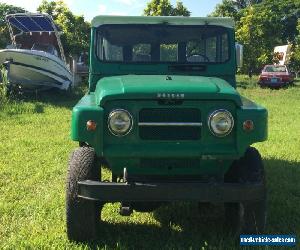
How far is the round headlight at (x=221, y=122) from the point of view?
13.5 ft

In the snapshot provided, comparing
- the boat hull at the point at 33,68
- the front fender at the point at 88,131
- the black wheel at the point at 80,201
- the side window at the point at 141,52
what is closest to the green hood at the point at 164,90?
the front fender at the point at 88,131

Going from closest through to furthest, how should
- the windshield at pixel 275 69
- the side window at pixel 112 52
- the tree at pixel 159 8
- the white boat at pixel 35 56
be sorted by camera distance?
1. the side window at pixel 112 52
2. the white boat at pixel 35 56
3. the windshield at pixel 275 69
4. the tree at pixel 159 8

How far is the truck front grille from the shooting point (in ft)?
13.6

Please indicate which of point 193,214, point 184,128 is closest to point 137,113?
point 184,128

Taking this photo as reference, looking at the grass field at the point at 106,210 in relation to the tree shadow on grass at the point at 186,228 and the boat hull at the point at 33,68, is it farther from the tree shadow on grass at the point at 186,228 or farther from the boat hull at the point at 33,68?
the boat hull at the point at 33,68

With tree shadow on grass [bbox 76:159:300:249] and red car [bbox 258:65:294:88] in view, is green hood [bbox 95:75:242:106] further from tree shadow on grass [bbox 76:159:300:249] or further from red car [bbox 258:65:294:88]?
red car [bbox 258:65:294:88]

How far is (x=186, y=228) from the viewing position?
4.86 m

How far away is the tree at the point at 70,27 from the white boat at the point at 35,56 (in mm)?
9610

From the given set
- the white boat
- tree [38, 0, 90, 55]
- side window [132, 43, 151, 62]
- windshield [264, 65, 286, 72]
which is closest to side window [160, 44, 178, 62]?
side window [132, 43, 151, 62]

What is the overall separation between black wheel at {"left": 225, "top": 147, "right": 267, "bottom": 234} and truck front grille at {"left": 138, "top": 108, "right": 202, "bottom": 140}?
0.55 meters

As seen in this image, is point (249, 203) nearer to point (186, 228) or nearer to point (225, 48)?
point (186, 228)

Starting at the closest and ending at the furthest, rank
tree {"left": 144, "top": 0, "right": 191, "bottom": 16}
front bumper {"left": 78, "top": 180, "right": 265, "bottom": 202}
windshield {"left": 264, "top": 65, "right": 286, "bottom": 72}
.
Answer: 1. front bumper {"left": 78, "top": 180, "right": 265, "bottom": 202}
2. windshield {"left": 264, "top": 65, "right": 286, "bottom": 72}
3. tree {"left": 144, "top": 0, "right": 191, "bottom": 16}

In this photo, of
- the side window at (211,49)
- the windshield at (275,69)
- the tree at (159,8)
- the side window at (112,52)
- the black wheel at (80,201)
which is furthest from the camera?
the tree at (159,8)

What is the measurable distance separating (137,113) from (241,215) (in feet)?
4.32
